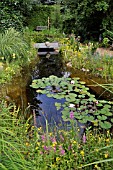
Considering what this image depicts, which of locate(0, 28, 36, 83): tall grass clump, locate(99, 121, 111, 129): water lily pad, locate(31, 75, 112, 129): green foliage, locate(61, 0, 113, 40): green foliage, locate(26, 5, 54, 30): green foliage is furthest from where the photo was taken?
locate(26, 5, 54, 30): green foliage

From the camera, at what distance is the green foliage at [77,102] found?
4031 mm

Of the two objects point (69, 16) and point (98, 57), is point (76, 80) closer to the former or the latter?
point (98, 57)

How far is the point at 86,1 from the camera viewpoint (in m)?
8.78

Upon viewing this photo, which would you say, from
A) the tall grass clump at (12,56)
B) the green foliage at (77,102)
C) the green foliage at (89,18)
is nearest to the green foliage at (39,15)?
the green foliage at (89,18)

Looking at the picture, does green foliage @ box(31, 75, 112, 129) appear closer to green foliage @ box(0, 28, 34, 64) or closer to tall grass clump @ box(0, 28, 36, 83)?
tall grass clump @ box(0, 28, 36, 83)

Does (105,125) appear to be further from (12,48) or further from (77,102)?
(12,48)

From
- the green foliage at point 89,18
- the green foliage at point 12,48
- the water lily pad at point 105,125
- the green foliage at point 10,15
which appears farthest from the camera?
the green foliage at point 10,15

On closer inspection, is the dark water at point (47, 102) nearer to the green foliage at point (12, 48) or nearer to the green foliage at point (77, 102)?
the green foliage at point (77, 102)

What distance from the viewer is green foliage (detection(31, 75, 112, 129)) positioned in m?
4.03

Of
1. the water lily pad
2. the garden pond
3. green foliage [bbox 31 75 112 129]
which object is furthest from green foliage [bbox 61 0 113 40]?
the water lily pad

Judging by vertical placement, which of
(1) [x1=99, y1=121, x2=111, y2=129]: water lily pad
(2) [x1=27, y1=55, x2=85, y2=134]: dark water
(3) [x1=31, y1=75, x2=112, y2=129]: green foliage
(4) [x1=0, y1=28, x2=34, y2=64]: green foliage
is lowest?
(2) [x1=27, y1=55, x2=85, y2=134]: dark water

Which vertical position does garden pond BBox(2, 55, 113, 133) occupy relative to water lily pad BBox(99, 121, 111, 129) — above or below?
below

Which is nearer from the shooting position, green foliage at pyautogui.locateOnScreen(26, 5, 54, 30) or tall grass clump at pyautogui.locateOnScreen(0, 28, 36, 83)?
tall grass clump at pyautogui.locateOnScreen(0, 28, 36, 83)

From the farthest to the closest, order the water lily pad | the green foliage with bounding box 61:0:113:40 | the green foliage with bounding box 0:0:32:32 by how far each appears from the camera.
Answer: the green foliage with bounding box 0:0:32:32
the green foliage with bounding box 61:0:113:40
the water lily pad
